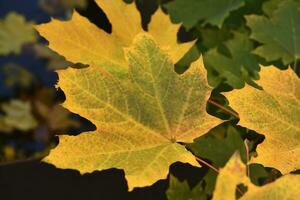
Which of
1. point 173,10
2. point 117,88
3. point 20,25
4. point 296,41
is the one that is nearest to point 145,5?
point 173,10

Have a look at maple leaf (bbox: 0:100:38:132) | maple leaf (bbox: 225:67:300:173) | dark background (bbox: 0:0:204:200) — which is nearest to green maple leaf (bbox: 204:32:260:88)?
maple leaf (bbox: 225:67:300:173)

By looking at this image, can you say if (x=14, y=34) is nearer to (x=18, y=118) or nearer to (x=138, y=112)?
(x=18, y=118)

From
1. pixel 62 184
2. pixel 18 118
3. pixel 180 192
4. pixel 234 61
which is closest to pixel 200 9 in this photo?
pixel 234 61

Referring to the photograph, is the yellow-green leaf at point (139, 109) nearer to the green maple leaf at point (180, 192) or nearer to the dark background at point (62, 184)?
the green maple leaf at point (180, 192)

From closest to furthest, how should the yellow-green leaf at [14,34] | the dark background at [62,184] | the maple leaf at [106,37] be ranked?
the maple leaf at [106,37] → the dark background at [62,184] → the yellow-green leaf at [14,34]

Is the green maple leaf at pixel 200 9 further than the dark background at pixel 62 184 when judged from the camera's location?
No

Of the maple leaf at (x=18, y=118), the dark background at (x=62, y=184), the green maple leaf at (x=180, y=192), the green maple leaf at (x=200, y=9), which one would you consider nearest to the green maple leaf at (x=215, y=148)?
the green maple leaf at (x=180, y=192)

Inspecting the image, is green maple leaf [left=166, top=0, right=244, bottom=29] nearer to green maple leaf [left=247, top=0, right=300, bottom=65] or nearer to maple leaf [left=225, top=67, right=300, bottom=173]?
green maple leaf [left=247, top=0, right=300, bottom=65]
